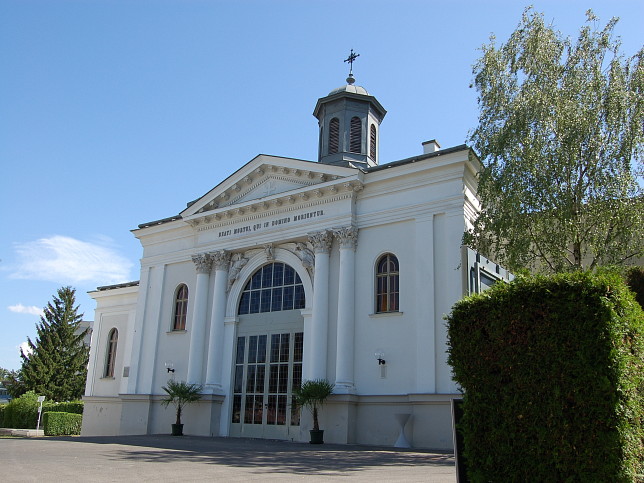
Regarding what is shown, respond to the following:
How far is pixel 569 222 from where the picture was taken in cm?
1580

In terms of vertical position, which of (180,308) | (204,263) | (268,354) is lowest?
(268,354)

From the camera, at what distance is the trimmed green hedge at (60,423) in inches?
1205

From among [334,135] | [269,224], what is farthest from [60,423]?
[334,135]

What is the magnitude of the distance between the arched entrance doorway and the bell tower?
560cm

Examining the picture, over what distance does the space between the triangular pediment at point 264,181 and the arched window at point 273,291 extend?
2.92 m

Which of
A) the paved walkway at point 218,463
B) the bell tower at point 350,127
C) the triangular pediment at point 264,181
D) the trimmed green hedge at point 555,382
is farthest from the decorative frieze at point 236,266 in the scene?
the trimmed green hedge at point 555,382

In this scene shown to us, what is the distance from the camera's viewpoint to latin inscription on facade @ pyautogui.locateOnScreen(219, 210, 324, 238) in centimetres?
2248

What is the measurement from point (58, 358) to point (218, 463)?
126ft

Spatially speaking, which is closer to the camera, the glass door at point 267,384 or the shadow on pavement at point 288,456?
the shadow on pavement at point 288,456

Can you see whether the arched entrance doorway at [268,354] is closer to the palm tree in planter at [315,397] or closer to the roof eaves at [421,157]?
the palm tree in planter at [315,397]

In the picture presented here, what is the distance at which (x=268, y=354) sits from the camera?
22.7 metres

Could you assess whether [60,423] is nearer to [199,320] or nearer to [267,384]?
[199,320]

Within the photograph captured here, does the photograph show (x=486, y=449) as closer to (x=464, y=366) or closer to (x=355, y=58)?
(x=464, y=366)

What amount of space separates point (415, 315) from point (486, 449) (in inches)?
482
